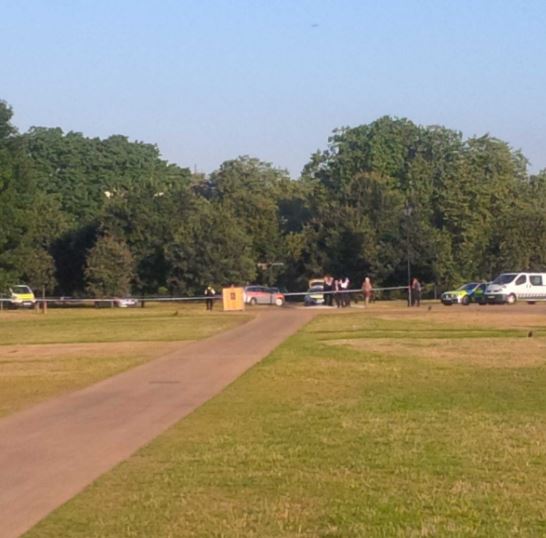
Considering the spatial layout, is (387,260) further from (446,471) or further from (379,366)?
(446,471)

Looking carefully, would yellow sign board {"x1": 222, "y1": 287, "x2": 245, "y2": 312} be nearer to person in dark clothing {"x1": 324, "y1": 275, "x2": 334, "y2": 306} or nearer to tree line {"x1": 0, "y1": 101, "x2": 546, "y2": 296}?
person in dark clothing {"x1": 324, "y1": 275, "x2": 334, "y2": 306}

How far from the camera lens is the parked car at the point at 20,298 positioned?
3071 inches

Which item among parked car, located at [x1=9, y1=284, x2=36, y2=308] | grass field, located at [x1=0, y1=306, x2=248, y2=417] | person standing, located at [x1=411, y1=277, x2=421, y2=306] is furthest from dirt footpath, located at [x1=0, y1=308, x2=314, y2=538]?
parked car, located at [x1=9, y1=284, x2=36, y2=308]

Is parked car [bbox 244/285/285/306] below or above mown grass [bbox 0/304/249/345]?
above

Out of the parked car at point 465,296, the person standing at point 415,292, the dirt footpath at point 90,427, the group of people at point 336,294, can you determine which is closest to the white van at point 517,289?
the parked car at point 465,296

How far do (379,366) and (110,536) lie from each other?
15822mm

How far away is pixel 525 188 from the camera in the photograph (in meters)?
110

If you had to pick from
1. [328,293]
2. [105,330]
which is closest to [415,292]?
[328,293]

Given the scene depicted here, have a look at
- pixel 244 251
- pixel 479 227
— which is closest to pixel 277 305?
pixel 244 251

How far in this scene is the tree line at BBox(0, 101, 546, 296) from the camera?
83.3 m

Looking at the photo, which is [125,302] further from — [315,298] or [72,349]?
[72,349]

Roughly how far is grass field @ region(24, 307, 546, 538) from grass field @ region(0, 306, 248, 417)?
3319 millimetres

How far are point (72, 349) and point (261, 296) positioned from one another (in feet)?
148

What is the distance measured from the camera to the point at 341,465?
1105 centimetres
